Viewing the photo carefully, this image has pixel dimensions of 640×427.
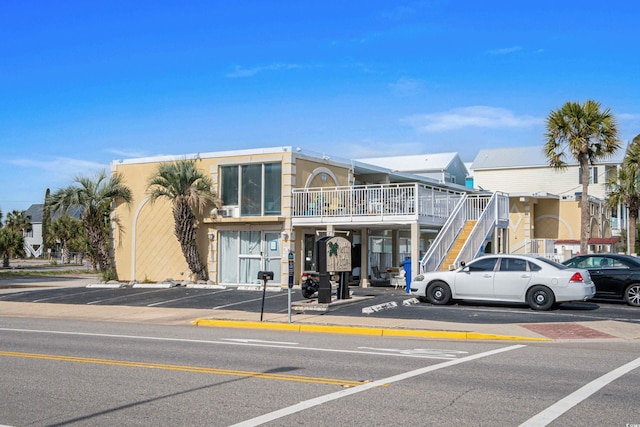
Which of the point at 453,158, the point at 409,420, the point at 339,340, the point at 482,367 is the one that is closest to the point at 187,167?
the point at 339,340

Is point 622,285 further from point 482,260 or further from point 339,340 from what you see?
point 339,340

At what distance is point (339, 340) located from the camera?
14281 mm

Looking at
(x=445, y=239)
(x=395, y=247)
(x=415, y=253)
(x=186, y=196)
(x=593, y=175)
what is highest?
(x=593, y=175)

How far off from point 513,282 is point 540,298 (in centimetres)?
79

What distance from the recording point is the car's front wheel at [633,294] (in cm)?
1980

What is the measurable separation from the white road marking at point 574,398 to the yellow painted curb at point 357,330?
13.4ft

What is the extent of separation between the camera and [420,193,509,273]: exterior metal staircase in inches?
907

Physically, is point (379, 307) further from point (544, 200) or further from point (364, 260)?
point (544, 200)

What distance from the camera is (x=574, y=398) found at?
822 centimetres

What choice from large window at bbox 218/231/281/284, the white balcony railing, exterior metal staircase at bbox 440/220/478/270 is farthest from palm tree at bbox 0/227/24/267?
exterior metal staircase at bbox 440/220/478/270

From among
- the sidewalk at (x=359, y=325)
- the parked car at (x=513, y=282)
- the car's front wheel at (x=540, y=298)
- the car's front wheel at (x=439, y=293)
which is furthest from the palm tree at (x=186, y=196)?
the car's front wheel at (x=540, y=298)

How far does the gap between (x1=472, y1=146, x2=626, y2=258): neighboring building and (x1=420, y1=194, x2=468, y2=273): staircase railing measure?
31.1 ft

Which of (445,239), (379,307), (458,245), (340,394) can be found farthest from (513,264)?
(340,394)

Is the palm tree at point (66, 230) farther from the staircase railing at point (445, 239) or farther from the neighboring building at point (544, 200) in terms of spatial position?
the staircase railing at point (445, 239)
